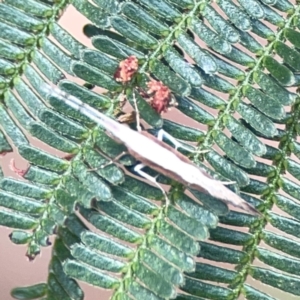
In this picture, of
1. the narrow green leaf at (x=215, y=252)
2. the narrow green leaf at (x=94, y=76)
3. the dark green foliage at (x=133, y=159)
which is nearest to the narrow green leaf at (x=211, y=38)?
the dark green foliage at (x=133, y=159)

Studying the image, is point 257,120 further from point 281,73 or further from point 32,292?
point 32,292

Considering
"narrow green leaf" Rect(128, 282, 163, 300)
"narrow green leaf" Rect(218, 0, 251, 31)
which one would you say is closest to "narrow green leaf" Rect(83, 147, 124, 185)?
"narrow green leaf" Rect(128, 282, 163, 300)

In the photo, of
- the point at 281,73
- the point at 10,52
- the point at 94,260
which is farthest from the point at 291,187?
the point at 10,52

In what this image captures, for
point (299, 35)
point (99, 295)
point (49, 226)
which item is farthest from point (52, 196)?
point (99, 295)

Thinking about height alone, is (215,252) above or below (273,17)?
below

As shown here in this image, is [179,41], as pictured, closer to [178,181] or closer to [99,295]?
[178,181]

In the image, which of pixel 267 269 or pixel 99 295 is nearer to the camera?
pixel 267 269

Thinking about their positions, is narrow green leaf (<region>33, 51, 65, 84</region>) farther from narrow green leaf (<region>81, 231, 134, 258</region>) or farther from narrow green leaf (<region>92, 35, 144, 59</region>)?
narrow green leaf (<region>81, 231, 134, 258</region>)
